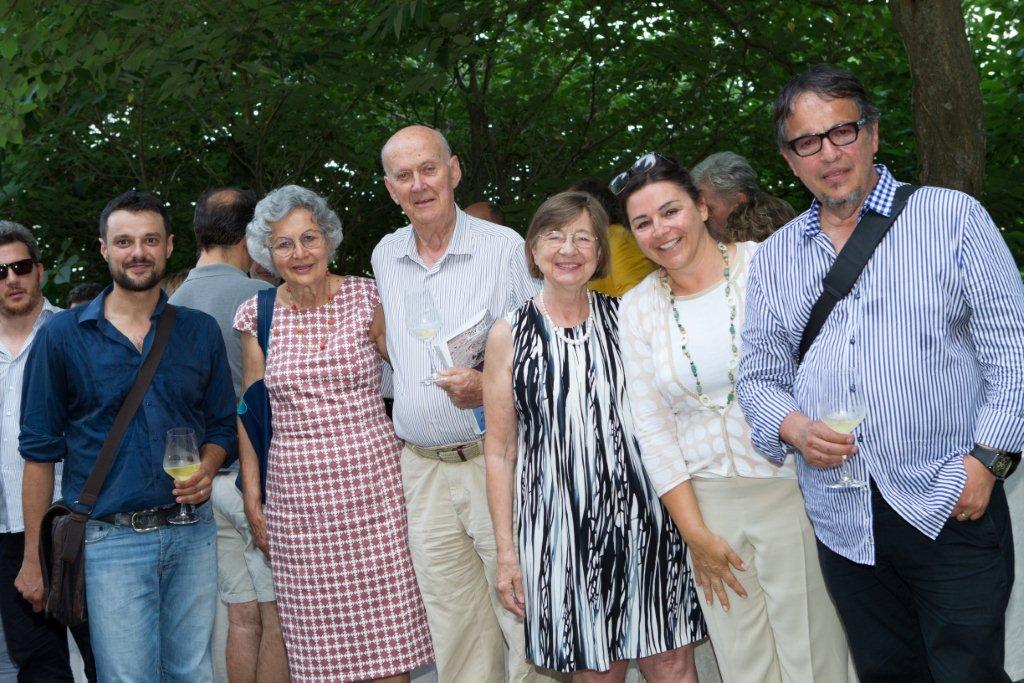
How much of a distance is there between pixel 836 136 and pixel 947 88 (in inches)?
113

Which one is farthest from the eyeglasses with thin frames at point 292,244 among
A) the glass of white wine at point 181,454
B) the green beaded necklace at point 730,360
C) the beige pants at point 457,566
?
the green beaded necklace at point 730,360

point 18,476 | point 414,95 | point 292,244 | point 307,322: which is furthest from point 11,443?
point 414,95

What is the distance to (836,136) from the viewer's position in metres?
3.05

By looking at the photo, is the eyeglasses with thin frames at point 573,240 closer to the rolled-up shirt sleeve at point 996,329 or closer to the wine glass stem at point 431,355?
the wine glass stem at point 431,355

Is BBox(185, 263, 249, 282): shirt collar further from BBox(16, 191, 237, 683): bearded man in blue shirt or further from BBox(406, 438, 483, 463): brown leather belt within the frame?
BBox(406, 438, 483, 463): brown leather belt

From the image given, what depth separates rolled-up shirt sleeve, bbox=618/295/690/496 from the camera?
3449mm

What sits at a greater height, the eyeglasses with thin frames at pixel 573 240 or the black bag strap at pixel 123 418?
the eyeglasses with thin frames at pixel 573 240

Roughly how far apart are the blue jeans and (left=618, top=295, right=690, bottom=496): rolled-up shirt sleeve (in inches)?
71.0

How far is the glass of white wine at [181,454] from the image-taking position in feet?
12.6

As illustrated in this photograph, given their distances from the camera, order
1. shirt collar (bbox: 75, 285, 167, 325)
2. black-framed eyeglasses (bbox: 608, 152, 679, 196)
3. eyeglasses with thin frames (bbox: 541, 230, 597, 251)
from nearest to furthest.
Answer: black-framed eyeglasses (bbox: 608, 152, 679, 196) < eyeglasses with thin frames (bbox: 541, 230, 597, 251) < shirt collar (bbox: 75, 285, 167, 325)

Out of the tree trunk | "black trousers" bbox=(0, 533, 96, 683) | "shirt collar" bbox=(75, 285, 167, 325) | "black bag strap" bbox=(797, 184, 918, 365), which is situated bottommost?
"black trousers" bbox=(0, 533, 96, 683)

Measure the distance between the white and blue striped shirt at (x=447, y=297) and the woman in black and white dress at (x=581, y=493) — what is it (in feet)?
1.17

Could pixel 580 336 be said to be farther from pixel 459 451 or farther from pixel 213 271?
pixel 213 271

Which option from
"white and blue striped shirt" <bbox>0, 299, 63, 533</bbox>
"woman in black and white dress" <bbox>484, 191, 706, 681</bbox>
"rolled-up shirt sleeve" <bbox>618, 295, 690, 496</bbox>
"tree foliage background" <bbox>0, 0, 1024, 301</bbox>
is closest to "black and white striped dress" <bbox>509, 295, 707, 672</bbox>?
"woman in black and white dress" <bbox>484, 191, 706, 681</bbox>
